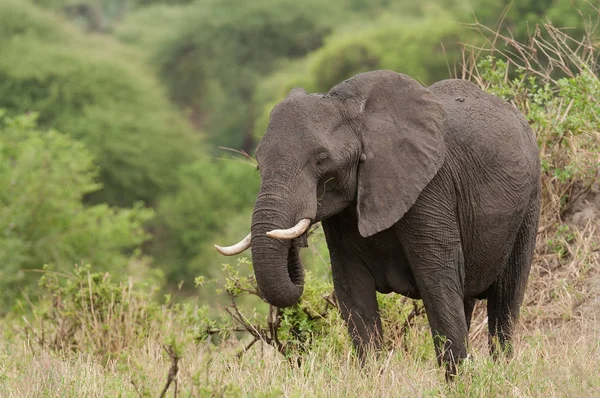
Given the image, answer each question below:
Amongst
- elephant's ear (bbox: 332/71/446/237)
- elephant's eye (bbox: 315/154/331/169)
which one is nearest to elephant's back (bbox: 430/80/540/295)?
elephant's ear (bbox: 332/71/446/237)

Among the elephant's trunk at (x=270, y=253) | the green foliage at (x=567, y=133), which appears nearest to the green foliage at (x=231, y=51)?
the green foliage at (x=567, y=133)

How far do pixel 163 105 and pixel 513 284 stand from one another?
1798 inches

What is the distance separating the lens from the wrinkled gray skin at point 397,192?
6.17 metres

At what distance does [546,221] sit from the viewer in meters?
9.75

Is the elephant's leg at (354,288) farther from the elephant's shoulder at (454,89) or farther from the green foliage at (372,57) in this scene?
the green foliage at (372,57)

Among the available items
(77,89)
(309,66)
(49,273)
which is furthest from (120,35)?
(49,273)

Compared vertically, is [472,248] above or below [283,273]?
below

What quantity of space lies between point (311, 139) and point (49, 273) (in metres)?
4.36

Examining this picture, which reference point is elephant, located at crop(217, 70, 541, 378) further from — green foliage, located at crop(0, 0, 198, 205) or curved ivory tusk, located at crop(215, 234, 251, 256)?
green foliage, located at crop(0, 0, 198, 205)

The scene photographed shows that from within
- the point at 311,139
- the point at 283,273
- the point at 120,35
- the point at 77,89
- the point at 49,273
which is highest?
the point at 311,139

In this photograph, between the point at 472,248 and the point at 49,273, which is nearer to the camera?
the point at 472,248

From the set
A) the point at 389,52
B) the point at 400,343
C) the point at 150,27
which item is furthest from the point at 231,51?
the point at 400,343

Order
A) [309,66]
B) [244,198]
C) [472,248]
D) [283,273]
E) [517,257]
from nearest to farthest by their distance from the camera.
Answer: [283,273] < [472,248] < [517,257] < [244,198] < [309,66]

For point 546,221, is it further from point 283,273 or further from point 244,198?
point 244,198
